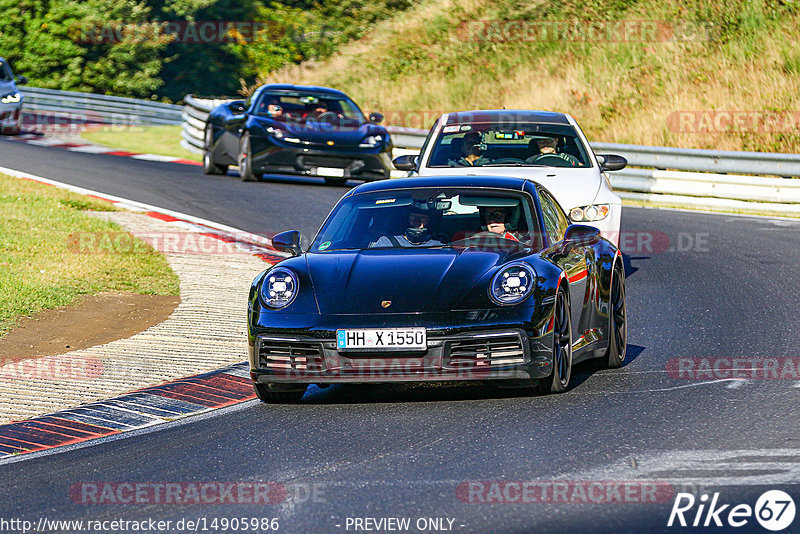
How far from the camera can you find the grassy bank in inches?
1048

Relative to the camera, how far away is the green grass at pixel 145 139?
2905cm

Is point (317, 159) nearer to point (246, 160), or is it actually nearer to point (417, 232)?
point (246, 160)

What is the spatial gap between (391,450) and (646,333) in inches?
167

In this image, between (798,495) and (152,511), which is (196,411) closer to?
(152,511)

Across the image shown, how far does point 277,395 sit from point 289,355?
448 millimetres

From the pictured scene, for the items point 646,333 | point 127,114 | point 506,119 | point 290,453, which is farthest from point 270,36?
point 290,453

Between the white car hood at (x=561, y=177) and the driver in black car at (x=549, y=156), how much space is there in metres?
0.17

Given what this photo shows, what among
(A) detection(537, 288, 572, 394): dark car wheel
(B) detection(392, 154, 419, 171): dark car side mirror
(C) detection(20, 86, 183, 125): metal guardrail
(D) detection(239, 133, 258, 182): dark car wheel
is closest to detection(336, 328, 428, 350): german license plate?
(A) detection(537, 288, 572, 394): dark car wheel

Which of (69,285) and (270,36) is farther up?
(69,285)

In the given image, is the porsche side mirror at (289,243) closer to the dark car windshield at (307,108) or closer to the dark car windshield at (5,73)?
the dark car windshield at (307,108)

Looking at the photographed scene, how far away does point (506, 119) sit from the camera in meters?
13.7

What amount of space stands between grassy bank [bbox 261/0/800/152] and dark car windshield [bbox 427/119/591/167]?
465 inches

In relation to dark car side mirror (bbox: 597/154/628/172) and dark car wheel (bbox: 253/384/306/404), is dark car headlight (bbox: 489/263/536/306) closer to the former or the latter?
dark car wheel (bbox: 253/384/306/404)

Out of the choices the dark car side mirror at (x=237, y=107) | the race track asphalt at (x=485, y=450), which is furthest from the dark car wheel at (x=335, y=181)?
the race track asphalt at (x=485, y=450)
